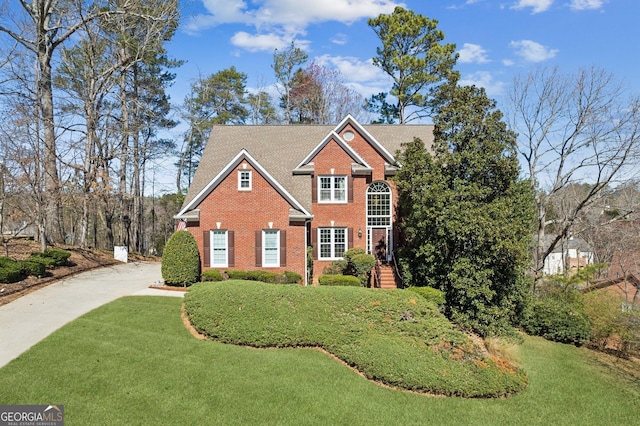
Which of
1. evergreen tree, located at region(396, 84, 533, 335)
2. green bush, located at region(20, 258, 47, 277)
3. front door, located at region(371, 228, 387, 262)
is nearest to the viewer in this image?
evergreen tree, located at region(396, 84, 533, 335)

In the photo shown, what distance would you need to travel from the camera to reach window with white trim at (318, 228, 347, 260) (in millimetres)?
19875

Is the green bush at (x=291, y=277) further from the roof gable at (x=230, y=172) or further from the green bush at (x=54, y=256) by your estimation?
the green bush at (x=54, y=256)

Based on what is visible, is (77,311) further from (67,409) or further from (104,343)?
(67,409)

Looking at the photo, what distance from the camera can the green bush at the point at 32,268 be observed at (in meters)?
16.4

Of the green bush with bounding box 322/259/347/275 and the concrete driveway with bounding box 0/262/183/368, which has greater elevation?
the green bush with bounding box 322/259/347/275

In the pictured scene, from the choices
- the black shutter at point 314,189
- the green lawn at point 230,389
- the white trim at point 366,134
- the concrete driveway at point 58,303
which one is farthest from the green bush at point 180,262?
the white trim at point 366,134

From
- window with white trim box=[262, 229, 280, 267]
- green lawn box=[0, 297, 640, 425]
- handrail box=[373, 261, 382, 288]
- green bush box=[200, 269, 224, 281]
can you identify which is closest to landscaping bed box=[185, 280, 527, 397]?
green lawn box=[0, 297, 640, 425]

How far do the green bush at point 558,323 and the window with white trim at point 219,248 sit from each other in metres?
13.3

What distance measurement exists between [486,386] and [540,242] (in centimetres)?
1579

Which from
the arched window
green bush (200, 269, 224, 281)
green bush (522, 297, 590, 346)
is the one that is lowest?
green bush (522, 297, 590, 346)

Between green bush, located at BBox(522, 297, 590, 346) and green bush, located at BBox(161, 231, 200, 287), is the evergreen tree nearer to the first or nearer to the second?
green bush, located at BBox(522, 297, 590, 346)

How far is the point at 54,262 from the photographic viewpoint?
60.5 feet

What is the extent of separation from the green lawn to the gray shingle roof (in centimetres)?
983

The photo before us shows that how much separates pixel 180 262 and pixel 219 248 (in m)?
1.99
